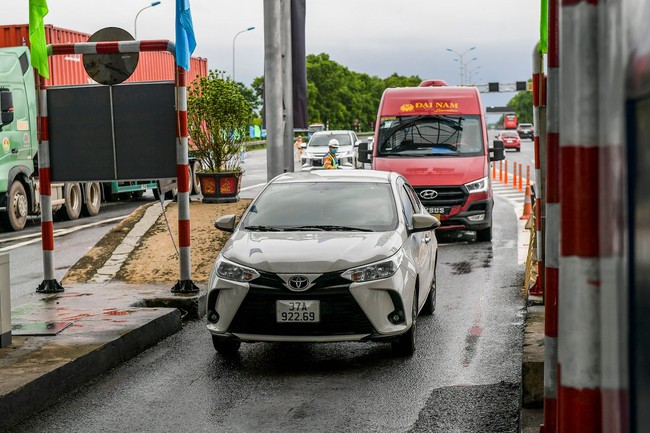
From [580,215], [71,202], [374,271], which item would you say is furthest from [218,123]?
[580,215]

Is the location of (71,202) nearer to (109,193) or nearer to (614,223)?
(109,193)

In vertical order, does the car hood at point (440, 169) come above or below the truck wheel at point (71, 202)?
above

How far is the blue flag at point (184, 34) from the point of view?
10828mm

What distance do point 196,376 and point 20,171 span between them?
1497 cm

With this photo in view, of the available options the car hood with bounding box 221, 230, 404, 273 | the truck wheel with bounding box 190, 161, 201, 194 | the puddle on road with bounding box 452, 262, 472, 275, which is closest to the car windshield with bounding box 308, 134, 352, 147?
the truck wheel with bounding box 190, 161, 201, 194

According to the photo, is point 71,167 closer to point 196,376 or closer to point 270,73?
point 196,376

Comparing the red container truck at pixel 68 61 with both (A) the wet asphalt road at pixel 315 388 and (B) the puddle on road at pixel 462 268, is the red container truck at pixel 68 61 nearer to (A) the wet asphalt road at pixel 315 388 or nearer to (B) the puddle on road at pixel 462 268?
(B) the puddle on road at pixel 462 268

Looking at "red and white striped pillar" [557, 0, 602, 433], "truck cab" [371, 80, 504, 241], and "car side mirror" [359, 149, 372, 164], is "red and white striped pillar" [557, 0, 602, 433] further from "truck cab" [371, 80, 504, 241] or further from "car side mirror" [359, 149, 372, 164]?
"car side mirror" [359, 149, 372, 164]

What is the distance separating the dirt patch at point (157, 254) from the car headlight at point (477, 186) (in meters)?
4.13

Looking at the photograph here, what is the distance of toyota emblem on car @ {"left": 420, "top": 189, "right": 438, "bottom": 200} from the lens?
16.8 metres

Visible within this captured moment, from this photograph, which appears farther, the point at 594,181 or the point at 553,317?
the point at 553,317

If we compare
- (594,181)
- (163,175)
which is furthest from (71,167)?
(594,181)

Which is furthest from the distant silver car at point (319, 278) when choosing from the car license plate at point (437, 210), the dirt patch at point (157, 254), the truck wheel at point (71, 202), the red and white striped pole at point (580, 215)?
the truck wheel at point (71, 202)

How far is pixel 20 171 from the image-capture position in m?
21.6
